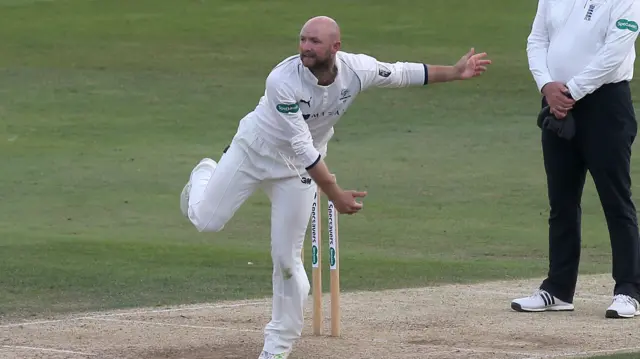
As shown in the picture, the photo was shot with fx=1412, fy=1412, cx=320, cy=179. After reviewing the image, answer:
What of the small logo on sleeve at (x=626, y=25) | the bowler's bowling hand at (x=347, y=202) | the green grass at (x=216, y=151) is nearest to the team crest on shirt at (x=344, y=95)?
the bowler's bowling hand at (x=347, y=202)

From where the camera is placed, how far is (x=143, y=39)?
30000 millimetres

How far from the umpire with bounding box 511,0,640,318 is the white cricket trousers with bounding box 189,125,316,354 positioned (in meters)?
2.03

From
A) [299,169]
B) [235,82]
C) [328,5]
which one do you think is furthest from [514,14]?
[299,169]

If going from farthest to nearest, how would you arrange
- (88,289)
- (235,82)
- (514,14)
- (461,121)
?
(514,14) < (235,82) < (461,121) < (88,289)

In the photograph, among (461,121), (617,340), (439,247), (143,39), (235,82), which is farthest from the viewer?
(143,39)

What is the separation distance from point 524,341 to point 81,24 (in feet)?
77.1

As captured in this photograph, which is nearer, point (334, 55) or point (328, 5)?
point (334, 55)

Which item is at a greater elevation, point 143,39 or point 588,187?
point 143,39

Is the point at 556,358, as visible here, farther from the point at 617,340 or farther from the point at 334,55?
the point at 334,55

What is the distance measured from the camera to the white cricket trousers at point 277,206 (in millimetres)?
8180

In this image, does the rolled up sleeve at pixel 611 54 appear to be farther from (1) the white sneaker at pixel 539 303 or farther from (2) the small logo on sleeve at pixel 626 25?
(1) the white sneaker at pixel 539 303

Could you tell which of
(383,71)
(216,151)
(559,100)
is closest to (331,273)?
(383,71)

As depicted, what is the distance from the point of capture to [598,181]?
9.48 m

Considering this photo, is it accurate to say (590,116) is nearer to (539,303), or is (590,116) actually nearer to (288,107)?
(539,303)
